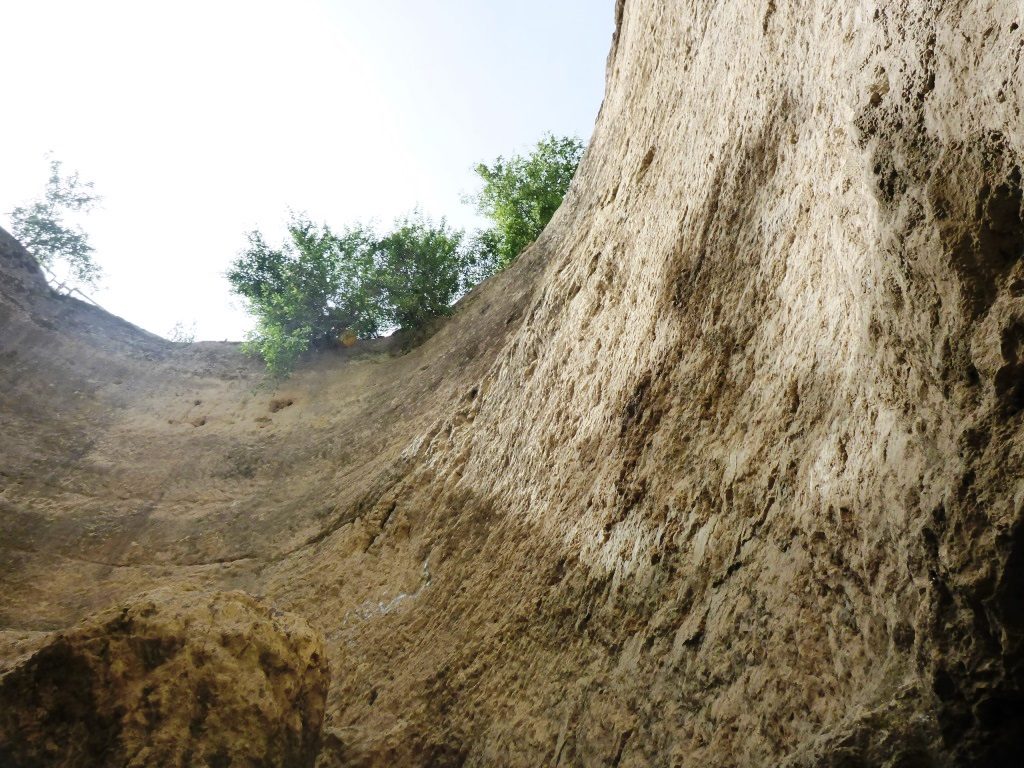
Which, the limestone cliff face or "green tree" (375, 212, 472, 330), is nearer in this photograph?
the limestone cliff face

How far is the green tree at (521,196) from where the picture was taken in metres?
20.6

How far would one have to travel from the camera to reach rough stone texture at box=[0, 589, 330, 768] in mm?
4688

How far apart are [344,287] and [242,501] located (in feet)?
22.0

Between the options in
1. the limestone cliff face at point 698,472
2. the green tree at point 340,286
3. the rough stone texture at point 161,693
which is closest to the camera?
the limestone cliff face at point 698,472

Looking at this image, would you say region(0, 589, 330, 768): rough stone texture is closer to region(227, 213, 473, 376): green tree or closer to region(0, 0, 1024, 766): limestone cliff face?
region(0, 0, 1024, 766): limestone cliff face

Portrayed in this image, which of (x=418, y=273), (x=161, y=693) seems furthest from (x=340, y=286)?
(x=161, y=693)

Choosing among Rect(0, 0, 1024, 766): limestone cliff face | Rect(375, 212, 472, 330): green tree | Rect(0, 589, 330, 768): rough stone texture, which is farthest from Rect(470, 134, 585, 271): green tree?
Rect(0, 589, 330, 768): rough stone texture

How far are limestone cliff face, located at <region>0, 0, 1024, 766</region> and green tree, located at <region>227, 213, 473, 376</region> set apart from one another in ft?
14.7

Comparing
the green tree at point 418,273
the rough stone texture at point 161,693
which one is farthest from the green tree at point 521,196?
the rough stone texture at point 161,693

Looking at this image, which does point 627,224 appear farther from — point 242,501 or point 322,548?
point 242,501

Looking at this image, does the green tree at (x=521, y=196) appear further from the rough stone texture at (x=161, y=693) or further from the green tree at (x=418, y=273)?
the rough stone texture at (x=161, y=693)

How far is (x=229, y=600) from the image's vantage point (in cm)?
562

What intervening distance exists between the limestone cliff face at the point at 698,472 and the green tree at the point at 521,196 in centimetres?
813

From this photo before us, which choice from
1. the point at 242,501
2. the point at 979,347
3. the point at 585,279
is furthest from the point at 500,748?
the point at 242,501
